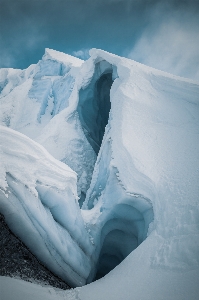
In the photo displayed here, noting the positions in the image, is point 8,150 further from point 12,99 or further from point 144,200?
point 12,99

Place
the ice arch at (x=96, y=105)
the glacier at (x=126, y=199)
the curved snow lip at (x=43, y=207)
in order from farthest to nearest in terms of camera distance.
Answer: the ice arch at (x=96, y=105)
the curved snow lip at (x=43, y=207)
the glacier at (x=126, y=199)

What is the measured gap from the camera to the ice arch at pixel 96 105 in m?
7.30

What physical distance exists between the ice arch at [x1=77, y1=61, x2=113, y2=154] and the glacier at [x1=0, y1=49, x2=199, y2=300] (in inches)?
34.4

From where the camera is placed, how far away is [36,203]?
230 cm

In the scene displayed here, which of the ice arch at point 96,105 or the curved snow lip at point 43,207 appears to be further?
the ice arch at point 96,105

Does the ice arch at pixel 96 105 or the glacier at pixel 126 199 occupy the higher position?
the ice arch at pixel 96 105

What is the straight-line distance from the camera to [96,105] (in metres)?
7.96

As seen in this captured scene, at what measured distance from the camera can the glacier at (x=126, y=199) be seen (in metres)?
1.97

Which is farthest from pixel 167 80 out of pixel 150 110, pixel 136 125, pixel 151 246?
pixel 151 246

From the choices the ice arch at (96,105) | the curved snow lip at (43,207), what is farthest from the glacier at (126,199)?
the ice arch at (96,105)

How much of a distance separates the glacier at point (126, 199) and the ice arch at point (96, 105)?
874mm

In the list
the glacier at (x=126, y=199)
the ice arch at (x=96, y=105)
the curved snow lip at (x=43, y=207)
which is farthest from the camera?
the ice arch at (x=96, y=105)

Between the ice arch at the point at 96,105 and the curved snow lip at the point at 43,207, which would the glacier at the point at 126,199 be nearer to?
the curved snow lip at the point at 43,207

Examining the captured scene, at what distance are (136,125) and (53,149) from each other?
4186mm
